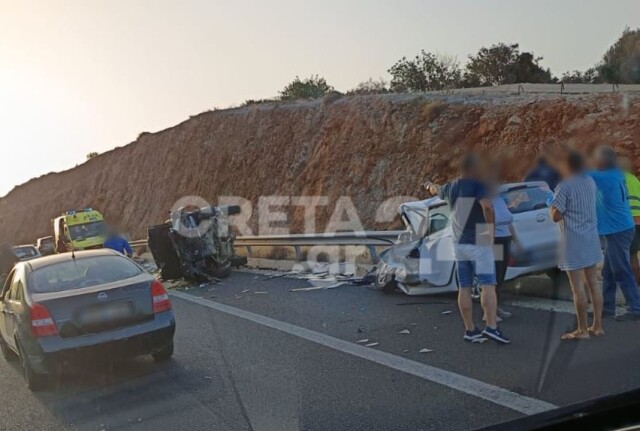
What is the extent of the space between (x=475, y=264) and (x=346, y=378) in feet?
→ 6.04

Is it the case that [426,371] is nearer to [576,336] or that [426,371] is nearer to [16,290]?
[576,336]

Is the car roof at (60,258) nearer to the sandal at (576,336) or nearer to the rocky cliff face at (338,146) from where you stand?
the rocky cliff face at (338,146)

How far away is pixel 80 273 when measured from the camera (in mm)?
7734

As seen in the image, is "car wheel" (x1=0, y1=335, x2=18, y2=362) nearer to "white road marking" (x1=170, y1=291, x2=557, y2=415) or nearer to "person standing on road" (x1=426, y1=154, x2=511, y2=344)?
"white road marking" (x1=170, y1=291, x2=557, y2=415)

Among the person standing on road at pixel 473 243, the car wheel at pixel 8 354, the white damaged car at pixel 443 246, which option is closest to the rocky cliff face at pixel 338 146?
the white damaged car at pixel 443 246

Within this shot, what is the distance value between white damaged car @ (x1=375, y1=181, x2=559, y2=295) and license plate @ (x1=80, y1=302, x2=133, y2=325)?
3979mm

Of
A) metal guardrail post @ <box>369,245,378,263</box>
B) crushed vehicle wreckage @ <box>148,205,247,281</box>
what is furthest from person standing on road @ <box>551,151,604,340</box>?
crushed vehicle wreckage @ <box>148,205,247,281</box>

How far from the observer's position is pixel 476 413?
16.3ft

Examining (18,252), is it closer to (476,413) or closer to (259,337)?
(259,337)

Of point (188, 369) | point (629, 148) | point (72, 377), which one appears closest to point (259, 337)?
point (188, 369)

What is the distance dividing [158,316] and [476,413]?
3671 mm

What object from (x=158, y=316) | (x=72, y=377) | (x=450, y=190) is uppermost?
(x=450, y=190)

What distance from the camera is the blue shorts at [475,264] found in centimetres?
698

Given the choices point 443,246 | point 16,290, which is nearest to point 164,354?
point 16,290
